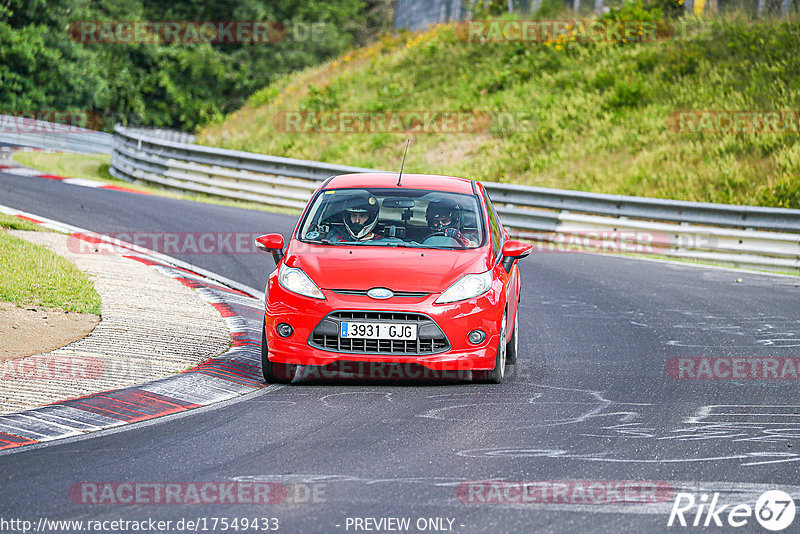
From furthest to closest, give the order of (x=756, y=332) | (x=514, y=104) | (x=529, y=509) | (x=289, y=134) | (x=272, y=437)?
(x=289, y=134), (x=514, y=104), (x=756, y=332), (x=272, y=437), (x=529, y=509)

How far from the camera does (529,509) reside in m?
5.08

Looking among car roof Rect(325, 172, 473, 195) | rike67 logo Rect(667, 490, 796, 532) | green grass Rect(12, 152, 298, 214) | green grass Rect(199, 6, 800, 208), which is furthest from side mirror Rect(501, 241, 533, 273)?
green grass Rect(12, 152, 298, 214)

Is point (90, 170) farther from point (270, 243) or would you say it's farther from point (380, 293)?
point (380, 293)

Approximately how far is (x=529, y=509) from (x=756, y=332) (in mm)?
6607

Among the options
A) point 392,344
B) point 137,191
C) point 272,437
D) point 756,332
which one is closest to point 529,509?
point 272,437

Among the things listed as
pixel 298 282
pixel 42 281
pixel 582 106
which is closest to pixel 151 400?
pixel 298 282

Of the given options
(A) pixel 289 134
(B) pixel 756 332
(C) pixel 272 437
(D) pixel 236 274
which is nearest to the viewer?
(C) pixel 272 437

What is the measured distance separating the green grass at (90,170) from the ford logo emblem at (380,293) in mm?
14440

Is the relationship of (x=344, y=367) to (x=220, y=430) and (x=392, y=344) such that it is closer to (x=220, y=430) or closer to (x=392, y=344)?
(x=392, y=344)

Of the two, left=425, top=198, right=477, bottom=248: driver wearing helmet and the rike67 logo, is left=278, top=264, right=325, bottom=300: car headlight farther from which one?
the rike67 logo

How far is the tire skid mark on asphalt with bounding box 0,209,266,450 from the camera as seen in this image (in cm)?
639

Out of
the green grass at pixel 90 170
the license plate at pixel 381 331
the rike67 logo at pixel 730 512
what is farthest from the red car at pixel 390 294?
the green grass at pixel 90 170

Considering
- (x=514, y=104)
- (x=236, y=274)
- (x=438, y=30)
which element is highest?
(x=438, y=30)

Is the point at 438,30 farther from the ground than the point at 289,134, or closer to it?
farther from the ground
